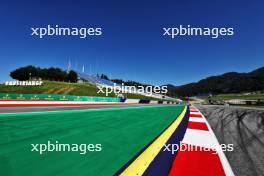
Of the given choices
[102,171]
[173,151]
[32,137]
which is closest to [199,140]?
[173,151]

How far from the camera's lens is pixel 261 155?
125 inches

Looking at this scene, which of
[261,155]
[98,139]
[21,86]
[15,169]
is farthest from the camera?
[21,86]

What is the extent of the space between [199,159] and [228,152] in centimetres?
73

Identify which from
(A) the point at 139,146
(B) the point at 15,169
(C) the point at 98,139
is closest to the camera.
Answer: (B) the point at 15,169

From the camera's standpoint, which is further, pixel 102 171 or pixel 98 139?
pixel 98 139

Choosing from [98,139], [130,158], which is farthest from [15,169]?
[98,139]

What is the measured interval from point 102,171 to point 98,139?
5.18 feet

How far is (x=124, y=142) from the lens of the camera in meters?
3.83

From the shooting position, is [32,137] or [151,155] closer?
[151,155]

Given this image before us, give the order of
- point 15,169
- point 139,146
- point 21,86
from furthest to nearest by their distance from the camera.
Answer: point 21,86 < point 139,146 < point 15,169

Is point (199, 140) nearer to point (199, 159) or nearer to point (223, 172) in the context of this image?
point (199, 159)

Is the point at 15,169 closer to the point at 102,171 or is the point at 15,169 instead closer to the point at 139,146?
the point at 102,171

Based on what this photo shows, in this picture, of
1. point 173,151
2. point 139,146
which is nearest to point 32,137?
point 139,146

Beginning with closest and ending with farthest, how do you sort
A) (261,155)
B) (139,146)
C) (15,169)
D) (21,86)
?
(15,169), (261,155), (139,146), (21,86)
